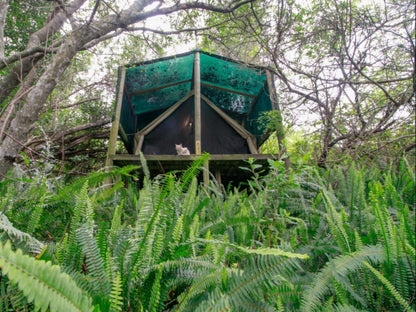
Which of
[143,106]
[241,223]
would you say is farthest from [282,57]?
[143,106]

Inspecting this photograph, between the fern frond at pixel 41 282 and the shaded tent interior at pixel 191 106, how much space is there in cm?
622

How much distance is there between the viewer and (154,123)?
842 centimetres

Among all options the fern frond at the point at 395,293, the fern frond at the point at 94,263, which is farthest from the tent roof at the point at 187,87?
the fern frond at the point at 94,263

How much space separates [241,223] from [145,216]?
0.52m

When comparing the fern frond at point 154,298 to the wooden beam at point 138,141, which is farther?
the wooden beam at point 138,141

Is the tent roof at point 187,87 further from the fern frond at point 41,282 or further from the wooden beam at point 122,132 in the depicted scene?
the fern frond at point 41,282

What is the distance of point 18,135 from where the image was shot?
11.7ft

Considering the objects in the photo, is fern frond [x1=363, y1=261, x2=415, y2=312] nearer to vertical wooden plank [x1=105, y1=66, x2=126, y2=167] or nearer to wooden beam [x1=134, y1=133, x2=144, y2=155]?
vertical wooden plank [x1=105, y1=66, x2=126, y2=167]

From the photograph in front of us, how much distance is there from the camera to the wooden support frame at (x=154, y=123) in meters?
8.11

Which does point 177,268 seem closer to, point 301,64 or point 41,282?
point 41,282

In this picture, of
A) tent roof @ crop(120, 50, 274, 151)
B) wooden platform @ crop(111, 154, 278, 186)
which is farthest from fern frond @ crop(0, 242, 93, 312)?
tent roof @ crop(120, 50, 274, 151)

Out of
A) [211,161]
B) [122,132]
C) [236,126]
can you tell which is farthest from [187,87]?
[211,161]

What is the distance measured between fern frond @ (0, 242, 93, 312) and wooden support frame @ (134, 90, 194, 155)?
301 inches

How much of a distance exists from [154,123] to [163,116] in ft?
1.18
